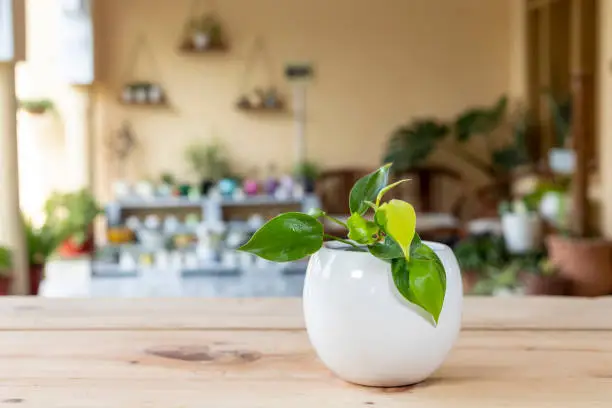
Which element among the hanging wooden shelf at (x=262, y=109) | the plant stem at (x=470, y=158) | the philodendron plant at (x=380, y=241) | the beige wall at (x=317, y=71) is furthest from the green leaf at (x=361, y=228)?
the plant stem at (x=470, y=158)

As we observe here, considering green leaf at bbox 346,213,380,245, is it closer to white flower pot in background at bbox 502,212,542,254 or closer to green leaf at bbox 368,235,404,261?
green leaf at bbox 368,235,404,261

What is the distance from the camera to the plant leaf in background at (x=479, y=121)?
24.1 ft

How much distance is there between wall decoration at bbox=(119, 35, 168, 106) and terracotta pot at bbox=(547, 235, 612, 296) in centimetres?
460

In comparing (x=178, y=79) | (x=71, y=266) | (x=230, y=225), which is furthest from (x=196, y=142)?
(x=71, y=266)

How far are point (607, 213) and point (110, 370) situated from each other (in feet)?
12.6

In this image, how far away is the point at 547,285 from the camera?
146 inches

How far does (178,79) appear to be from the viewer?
25.1 feet

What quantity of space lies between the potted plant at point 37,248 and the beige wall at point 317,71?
2.70 meters

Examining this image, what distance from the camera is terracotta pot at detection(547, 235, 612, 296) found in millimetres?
3756

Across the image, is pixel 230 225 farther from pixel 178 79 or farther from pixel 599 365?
pixel 599 365

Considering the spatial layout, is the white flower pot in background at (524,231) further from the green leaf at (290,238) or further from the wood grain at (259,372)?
the green leaf at (290,238)

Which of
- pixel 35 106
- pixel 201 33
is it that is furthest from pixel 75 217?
pixel 201 33

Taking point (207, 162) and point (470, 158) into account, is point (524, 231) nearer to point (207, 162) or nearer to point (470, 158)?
point (470, 158)

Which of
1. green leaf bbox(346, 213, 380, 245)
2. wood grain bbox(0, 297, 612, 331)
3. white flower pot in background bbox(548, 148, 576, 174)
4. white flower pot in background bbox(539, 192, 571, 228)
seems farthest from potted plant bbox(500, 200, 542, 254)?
green leaf bbox(346, 213, 380, 245)
